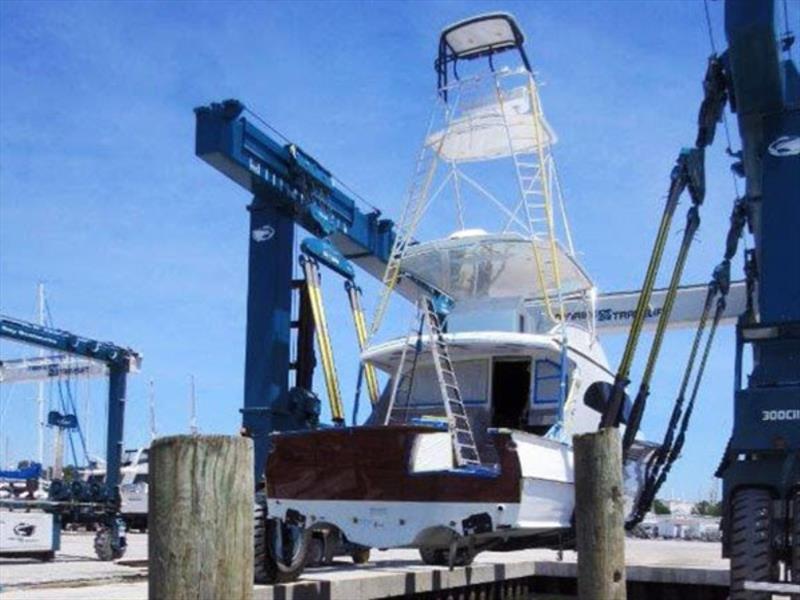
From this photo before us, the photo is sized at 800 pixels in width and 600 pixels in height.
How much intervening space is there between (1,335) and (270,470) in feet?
44.2

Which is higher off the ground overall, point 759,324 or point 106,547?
point 759,324

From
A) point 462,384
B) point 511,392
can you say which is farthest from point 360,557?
point 511,392

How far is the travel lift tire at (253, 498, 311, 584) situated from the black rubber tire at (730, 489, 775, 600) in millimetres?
3943

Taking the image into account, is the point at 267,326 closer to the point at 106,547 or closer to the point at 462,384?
the point at 462,384

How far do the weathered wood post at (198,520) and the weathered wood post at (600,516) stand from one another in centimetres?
373

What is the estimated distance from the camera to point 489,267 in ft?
42.8

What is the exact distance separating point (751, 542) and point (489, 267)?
15.7 ft

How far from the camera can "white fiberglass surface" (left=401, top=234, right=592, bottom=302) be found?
41.9 ft

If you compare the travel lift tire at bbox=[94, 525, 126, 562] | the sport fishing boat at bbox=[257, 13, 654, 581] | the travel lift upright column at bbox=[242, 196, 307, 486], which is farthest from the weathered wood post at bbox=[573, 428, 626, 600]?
the travel lift tire at bbox=[94, 525, 126, 562]

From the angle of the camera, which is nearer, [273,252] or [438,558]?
[438,558]

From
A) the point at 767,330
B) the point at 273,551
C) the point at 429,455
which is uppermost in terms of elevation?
the point at 767,330

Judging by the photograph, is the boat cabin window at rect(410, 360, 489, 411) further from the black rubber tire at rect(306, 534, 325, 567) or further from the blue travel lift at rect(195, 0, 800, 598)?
the black rubber tire at rect(306, 534, 325, 567)

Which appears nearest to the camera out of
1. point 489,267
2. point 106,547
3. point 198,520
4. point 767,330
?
point 198,520

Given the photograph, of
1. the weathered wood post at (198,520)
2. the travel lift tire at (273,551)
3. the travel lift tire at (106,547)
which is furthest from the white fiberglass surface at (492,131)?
the travel lift tire at (106,547)
